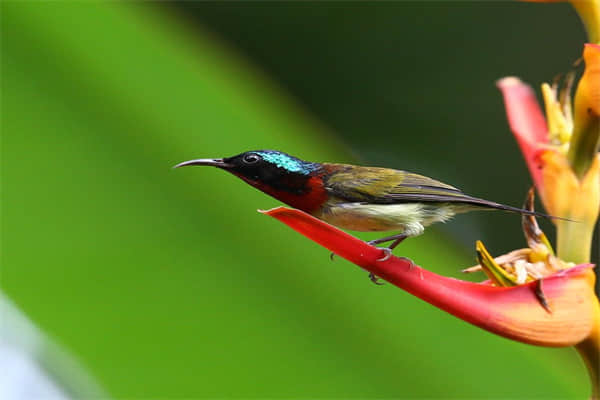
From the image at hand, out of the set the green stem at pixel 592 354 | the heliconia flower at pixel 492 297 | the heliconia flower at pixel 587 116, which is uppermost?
the heliconia flower at pixel 587 116

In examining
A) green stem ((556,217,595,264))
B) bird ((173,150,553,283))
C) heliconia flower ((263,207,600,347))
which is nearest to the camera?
heliconia flower ((263,207,600,347))

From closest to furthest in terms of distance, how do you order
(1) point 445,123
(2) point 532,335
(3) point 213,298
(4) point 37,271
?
(2) point 532,335, (4) point 37,271, (3) point 213,298, (1) point 445,123

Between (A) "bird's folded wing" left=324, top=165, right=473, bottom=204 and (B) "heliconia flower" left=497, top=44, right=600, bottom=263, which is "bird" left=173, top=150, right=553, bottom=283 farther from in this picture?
(B) "heliconia flower" left=497, top=44, right=600, bottom=263

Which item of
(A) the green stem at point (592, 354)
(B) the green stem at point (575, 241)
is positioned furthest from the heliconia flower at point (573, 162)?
(A) the green stem at point (592, 354)

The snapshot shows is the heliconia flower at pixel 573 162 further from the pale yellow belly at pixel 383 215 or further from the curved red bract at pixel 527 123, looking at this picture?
the pale yellow belly at pixel 383 215

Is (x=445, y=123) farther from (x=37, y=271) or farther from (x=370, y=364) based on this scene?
(x=37, y=271)

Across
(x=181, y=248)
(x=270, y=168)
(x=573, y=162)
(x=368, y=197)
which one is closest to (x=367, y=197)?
(x=368, y=197)

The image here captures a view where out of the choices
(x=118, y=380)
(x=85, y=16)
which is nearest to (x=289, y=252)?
(x=118, y=380)

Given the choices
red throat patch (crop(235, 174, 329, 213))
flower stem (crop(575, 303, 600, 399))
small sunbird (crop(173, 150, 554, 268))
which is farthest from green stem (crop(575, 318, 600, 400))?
red throat patch (crop(235, 174, 329, 213))
